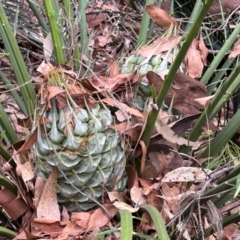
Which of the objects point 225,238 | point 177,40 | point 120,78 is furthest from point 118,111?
point 225,238

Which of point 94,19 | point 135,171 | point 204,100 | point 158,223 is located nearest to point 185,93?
point 204,100

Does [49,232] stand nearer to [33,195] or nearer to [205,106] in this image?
[33,195]

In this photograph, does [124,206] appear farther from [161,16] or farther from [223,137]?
[161,16]

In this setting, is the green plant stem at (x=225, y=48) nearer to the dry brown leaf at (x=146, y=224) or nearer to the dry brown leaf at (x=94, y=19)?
the dry brown leaf at (x=146, y=224)

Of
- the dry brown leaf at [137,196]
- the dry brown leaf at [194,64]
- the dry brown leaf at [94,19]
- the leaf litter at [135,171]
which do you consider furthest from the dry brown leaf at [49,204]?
the dry brown leaf at [94,19]

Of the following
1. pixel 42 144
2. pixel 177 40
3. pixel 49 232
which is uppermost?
pixel 177 40
